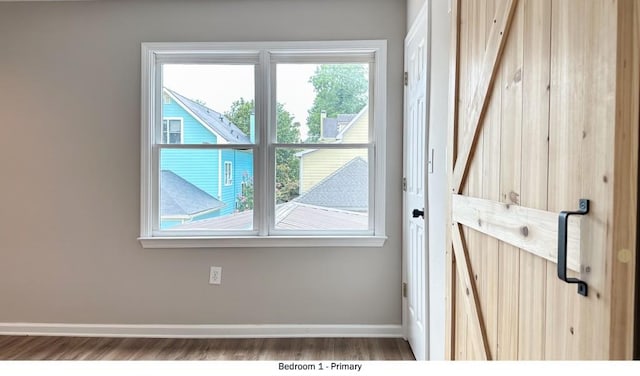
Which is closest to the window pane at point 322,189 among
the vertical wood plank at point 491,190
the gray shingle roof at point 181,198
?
the gray shingle roof at point 181,198

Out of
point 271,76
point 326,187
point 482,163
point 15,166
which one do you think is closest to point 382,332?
point 326,187

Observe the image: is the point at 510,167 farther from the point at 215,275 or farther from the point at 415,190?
the point at 215,275

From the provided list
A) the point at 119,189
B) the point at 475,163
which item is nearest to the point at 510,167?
the point at 475,163

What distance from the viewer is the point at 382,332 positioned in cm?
264

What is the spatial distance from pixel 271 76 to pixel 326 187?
2.90 ft

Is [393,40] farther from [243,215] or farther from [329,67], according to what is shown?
[243,215]

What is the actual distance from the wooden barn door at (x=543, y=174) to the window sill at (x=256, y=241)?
1219 mm

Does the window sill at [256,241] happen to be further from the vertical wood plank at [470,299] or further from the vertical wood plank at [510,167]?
the vertical wood plank at [510,167]

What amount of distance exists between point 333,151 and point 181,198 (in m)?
1.15

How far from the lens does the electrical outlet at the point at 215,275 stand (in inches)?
104

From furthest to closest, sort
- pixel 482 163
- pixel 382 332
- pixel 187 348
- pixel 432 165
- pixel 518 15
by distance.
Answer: pixel 382 332 < pixel 187 348 < pixel 432 165 < pixel 482 163 < pixel 518 15

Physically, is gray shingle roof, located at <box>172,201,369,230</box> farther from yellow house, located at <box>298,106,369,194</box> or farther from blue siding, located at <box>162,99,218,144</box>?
blue siding, located at <box>162,99,218,144</box>

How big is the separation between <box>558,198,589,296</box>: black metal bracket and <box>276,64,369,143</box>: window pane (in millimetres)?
1980

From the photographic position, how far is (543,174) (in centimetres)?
90
